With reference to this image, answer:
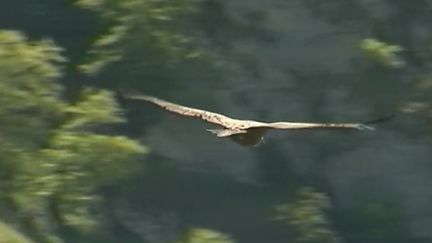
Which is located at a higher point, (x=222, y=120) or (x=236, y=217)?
(x=236, y=217)

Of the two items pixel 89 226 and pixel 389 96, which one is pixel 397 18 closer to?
pixel 389 96

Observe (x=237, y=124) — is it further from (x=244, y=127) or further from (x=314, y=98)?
(x=314, y=98)

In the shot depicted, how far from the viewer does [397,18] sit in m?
17.6

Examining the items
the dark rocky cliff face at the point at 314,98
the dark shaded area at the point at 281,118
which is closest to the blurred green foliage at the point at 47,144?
the dark shaded area at the point at 281,118

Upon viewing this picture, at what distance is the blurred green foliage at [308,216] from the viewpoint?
55.2 ft

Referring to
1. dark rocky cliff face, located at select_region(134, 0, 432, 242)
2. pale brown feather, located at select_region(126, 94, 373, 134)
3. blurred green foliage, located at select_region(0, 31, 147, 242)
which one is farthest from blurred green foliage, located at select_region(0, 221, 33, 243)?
pale brown feather, located at select_region(126, 94, 373, 134)

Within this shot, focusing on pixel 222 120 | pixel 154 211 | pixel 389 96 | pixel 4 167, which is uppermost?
pixel 389 96

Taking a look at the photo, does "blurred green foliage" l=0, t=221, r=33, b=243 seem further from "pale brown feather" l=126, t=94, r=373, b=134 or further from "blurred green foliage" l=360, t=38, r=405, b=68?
"pale brown feather" l=126, t=94, r=373, b=134

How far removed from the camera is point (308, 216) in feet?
55.4

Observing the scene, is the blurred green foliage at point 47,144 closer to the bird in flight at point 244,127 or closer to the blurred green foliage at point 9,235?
the blurred green foliage at point 9,235

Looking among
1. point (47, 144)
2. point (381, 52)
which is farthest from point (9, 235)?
point (381, 52)

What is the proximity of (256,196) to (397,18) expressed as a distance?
90.0 inches

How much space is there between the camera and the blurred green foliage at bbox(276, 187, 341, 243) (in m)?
16.8

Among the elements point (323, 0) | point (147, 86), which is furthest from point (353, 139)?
point (147, 86)
